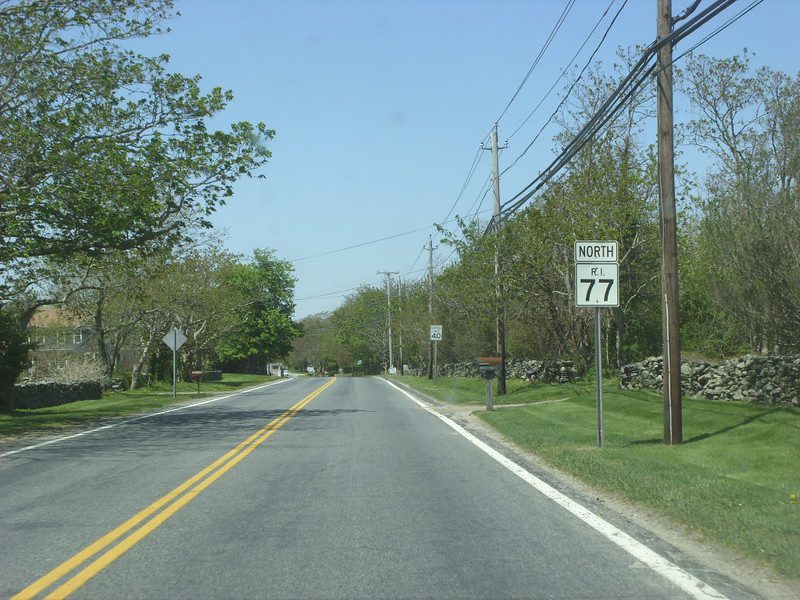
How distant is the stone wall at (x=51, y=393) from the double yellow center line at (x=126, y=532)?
18.9 metres

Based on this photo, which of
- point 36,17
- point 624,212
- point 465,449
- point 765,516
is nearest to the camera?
point 765,516

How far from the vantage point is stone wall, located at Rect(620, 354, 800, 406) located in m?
17.0

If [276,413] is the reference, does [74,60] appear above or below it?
above

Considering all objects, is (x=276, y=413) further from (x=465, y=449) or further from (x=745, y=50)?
(x=745, y=50)

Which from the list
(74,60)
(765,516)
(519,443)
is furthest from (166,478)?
(74,60)

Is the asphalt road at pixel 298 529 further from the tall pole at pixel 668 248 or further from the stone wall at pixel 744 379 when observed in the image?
the stone wall at pixel 744 379

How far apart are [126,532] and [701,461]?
7.78 m

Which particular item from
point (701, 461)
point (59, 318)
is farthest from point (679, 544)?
point (59, 318)

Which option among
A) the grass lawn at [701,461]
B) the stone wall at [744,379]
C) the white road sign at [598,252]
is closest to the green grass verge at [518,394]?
the stone wall at [744,379]

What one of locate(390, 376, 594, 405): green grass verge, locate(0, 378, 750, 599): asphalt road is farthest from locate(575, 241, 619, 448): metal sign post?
locate(390, 376, 594, 405): green grass verge

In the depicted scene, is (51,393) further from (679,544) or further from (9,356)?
(679,544)

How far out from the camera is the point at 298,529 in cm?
794

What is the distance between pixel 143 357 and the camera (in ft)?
155

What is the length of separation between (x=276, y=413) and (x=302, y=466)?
1189 centimetres
